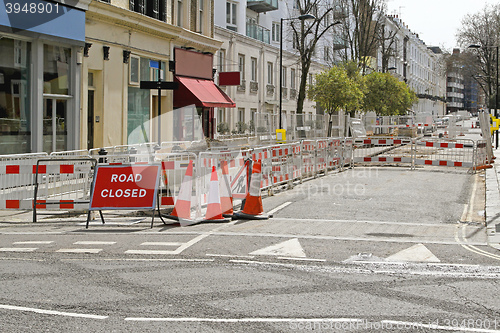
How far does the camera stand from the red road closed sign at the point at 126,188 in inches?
412

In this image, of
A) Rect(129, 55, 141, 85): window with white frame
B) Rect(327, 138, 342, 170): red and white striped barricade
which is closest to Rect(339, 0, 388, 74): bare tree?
Rect(129, 55, 141, 85): window with white frame

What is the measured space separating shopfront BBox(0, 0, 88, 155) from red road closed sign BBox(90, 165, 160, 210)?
7.34 m

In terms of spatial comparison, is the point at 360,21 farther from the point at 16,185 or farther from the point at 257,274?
the point at 257,274

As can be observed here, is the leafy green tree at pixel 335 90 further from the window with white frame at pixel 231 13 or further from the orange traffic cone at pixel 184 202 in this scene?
the orange traffic cone at pixel 184 202

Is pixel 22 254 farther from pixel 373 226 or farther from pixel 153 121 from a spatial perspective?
pixel 153 121

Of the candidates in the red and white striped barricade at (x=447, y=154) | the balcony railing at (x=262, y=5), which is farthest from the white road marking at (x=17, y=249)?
the balcony railing at (x=262, y=5)

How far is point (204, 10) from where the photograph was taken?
31.8 metres

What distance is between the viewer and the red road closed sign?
10.5m

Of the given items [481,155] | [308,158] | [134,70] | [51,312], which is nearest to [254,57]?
[134,70]

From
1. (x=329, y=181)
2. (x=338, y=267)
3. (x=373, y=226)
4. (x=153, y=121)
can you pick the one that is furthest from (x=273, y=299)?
(x=153, y=121)

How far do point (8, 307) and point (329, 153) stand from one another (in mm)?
16177

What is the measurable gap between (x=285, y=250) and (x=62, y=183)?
5.48 m

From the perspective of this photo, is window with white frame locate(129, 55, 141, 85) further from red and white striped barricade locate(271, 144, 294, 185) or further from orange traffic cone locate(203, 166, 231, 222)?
orange traffic cone locate(203, 166, 231, 222)

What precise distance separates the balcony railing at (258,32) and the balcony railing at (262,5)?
1.33 meters
